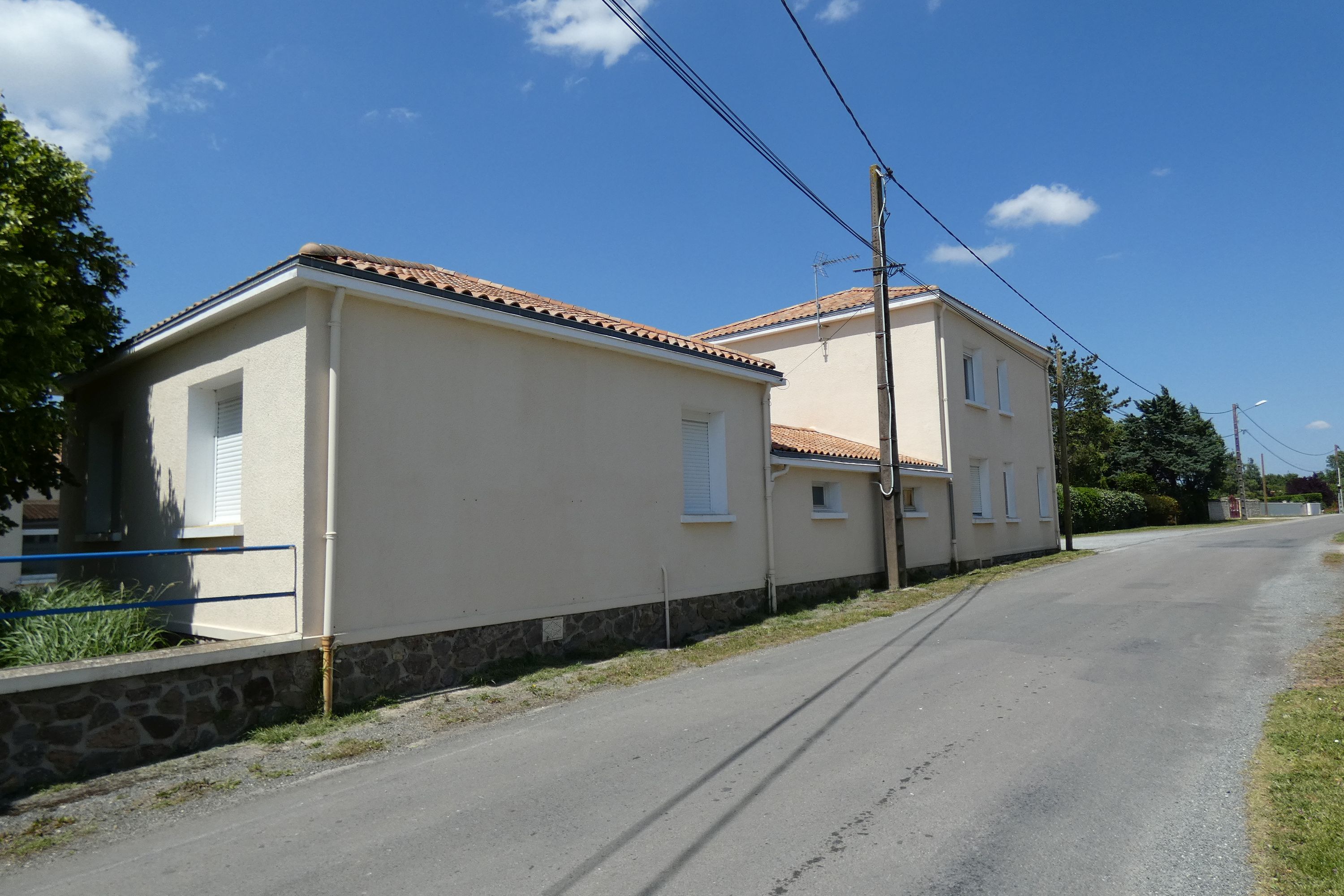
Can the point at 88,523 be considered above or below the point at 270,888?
above

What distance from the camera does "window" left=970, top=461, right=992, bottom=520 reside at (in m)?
21.2

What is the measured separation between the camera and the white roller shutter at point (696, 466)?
11.8m

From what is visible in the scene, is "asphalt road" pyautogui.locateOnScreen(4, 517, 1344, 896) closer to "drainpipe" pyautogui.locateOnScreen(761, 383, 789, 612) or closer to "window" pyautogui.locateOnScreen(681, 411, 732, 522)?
"window" pyautogui.locateOnScreen(681, 411, 732, 522)

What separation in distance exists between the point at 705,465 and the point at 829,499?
3.93 meters

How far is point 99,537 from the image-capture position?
11219mm

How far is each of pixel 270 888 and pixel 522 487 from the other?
17.9 ft

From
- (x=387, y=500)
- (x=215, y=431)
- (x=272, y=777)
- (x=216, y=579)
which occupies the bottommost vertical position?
(x=272, y=777)

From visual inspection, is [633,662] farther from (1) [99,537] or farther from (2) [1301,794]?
(1) [99,537]

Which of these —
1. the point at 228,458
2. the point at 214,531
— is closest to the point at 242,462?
the point at 214,531

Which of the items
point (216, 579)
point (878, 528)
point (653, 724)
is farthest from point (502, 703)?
point (878, 528)

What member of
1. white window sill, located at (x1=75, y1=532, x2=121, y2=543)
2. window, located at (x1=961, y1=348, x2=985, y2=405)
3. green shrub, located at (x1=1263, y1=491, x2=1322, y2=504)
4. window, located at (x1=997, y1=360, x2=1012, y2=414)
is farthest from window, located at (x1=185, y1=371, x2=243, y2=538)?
green shrub, located at (x1=1263, y1=491, x2=1322, y2=504)

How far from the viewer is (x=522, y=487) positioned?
9.15 metres

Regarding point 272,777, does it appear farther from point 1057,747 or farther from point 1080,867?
point 1057,747

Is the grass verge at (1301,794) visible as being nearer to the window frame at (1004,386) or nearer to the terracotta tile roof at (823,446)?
the terracotta tile roof at (823,446)
